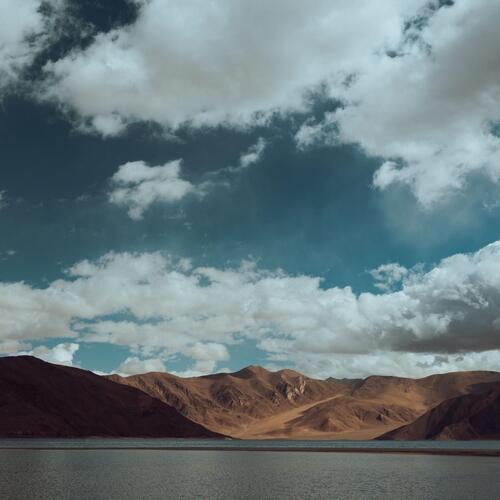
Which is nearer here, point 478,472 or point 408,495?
point 408,495

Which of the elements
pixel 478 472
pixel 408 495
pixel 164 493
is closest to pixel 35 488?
pixel 164 493

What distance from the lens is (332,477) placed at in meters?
78.5

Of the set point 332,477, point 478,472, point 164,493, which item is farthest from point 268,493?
point 478,472

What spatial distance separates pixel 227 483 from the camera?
2741 inches

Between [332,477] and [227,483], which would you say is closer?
[227,483]

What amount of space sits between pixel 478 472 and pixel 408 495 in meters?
33.5

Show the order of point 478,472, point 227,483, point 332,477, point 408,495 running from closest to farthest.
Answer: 1. point 408,495
2. point 227,483
3. point 332,477
4. point 478,472

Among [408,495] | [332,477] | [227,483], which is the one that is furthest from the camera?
[332,477]

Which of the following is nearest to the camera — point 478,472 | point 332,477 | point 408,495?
point 408,495

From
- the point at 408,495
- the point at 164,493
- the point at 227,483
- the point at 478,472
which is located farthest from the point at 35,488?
the point at 478,472

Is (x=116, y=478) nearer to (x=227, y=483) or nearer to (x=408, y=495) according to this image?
(x=227, y=483)

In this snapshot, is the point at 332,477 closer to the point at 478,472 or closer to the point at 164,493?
the point at 478,472

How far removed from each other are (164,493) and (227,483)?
42.1 feet

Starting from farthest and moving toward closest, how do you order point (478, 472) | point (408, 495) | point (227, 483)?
point (478, 472)
point (227, 483)
point (408, 495)
